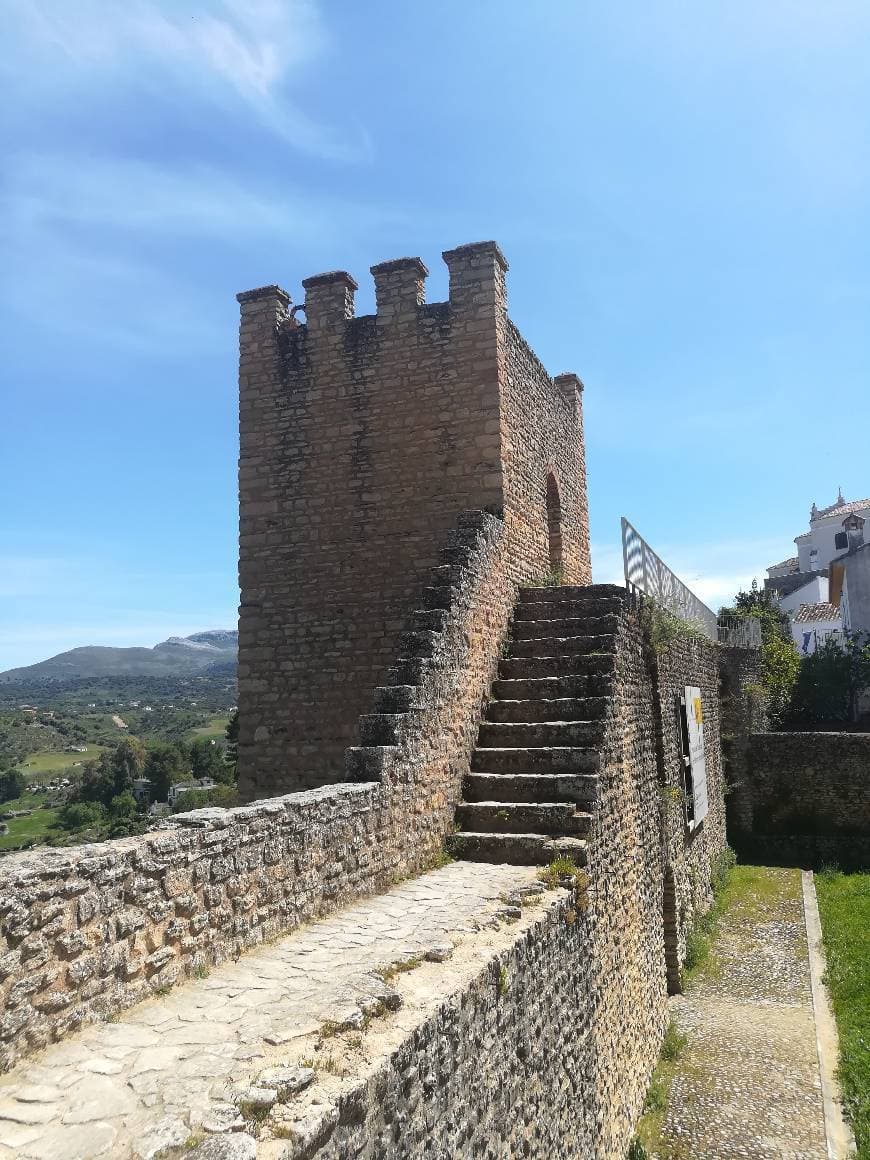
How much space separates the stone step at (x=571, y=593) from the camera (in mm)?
9172

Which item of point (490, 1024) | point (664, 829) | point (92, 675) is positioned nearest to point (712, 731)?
point (664, 829)

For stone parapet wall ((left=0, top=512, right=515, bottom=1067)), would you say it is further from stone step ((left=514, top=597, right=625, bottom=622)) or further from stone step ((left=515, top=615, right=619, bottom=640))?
stone step ((left=514, top=597, right=625, bottom=622))

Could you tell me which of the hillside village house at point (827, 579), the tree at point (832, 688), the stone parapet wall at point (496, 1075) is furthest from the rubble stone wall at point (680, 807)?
the hillside village house at point (827, 579)

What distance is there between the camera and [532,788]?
7.21 metres

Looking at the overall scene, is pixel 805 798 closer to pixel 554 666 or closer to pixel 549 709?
pixel 554 666

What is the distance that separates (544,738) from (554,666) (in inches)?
41.4

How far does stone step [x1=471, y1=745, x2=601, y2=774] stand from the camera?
23.5 feet

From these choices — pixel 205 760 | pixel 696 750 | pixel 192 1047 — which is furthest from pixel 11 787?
pixel 192 1047

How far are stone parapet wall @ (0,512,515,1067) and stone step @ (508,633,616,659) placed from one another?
3.17ft

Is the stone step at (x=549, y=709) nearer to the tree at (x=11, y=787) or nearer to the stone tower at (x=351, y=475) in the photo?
the stone tower at (x=351, y=475)

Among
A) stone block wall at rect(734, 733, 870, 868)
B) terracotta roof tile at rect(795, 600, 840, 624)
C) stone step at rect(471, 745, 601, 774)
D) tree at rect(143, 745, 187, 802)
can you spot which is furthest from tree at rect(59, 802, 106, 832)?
terracotta roof tile at rect(795, 600, 840, 624)

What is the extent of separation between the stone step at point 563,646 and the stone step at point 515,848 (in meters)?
2.28

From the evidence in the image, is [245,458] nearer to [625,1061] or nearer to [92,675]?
[625,1061]

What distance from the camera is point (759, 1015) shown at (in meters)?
8.95
